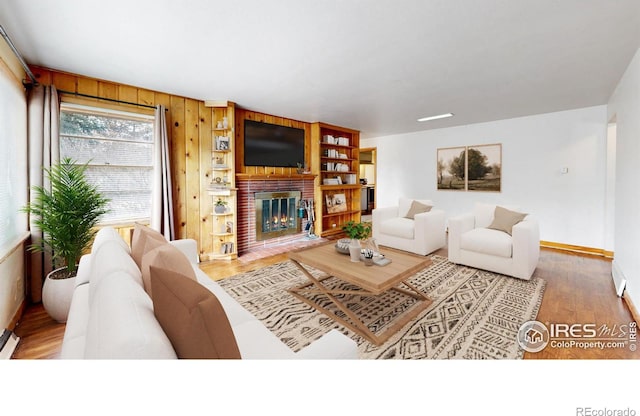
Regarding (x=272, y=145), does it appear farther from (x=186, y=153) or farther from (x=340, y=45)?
(x=340, y=45)

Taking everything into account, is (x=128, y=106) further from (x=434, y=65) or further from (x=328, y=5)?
(x=434, y=65)

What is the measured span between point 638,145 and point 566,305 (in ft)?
4.72

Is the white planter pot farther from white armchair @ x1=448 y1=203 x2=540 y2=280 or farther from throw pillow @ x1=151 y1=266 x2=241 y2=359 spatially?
white armchair @ x1=448 y1=203 x2=540 y2=280

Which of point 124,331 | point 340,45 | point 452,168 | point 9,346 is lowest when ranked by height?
point 9,346

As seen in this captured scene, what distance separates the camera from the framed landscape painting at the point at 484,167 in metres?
4.57

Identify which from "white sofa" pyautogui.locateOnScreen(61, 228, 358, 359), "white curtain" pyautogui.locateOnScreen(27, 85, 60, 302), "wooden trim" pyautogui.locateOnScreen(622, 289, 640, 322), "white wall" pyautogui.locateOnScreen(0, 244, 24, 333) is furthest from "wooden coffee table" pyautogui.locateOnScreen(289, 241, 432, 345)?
"white curtain" pyautogui.locateOnScreen(27, 85, 60, 302)

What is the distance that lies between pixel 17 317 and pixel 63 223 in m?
0.81

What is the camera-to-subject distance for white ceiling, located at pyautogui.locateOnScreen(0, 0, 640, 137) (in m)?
1.58

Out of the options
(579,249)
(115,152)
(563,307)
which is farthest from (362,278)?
(579,249)

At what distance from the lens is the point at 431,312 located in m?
2.06

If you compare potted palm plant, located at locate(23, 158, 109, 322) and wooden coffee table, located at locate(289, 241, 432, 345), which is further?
potted palm plant, located at locate(23, 158, 109, 322)

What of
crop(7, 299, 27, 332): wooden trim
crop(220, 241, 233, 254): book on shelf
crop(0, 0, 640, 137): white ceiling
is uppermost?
crop(0, 0, 640, 137): white ceiling

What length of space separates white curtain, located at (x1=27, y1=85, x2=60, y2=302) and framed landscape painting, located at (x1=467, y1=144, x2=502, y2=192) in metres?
5.95
